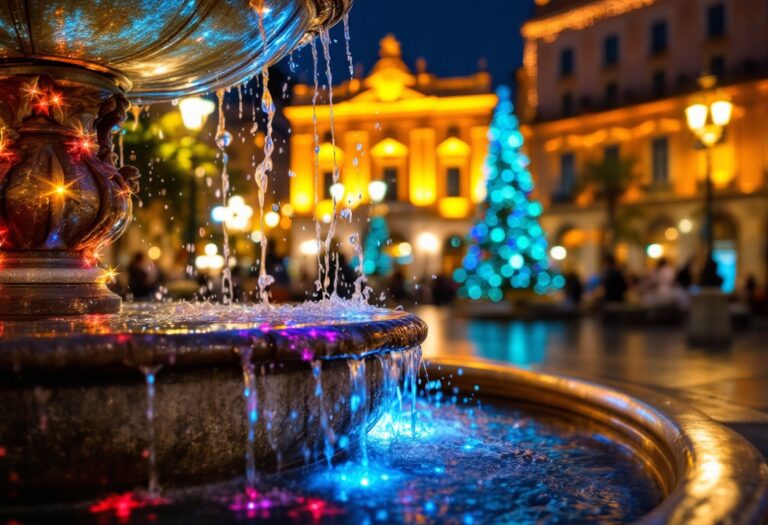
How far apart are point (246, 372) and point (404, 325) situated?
798mm

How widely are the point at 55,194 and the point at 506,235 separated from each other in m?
22.1

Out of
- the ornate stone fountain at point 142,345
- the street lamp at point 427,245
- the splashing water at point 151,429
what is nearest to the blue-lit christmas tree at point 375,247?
the street lamp at point 427,245

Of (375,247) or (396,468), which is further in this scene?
(375,247)

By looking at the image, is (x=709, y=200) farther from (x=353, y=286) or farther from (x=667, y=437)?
(x=667, y=437)

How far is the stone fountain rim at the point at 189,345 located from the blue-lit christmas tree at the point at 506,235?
2153 centimetres

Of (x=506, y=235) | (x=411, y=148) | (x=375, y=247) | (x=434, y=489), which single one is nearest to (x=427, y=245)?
(x=375, y=247)

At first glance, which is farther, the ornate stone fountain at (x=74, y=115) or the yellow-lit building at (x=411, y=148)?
the yellow-lit building at (x=411, y=148)

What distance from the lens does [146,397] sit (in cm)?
235

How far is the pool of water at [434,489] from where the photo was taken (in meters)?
2.32

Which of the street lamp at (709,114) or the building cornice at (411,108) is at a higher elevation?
the building cornice at (411,108)

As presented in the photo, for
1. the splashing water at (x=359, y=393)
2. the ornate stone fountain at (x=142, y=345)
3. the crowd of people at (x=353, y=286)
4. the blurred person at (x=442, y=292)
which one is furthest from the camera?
the blurred person at (x=442, y=292)

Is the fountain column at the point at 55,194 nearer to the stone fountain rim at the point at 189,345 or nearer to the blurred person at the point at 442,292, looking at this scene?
the stone fountain rim at the point at 189,345

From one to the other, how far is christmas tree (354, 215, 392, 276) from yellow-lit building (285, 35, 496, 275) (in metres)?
3.39

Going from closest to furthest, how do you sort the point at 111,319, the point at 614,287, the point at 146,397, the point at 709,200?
the point at 146,397 < the point at 111,319 < the point at 709,200 < the point at 614,287
